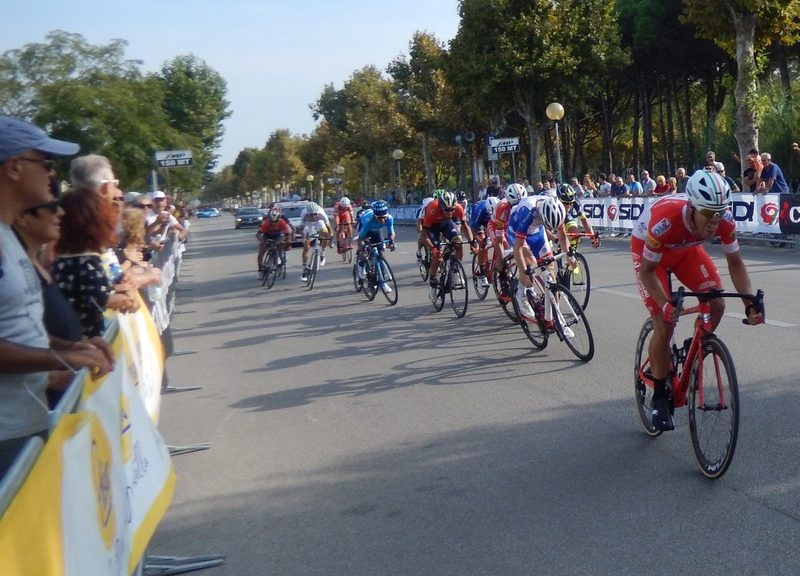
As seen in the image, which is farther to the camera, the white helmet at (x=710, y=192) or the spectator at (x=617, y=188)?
the spectator at (x=617, y=188)

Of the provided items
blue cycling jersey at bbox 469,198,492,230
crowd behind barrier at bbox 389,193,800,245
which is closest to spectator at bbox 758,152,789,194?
crowd behind barrier at bbox 389,193,800,245

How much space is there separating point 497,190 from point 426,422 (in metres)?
15.4

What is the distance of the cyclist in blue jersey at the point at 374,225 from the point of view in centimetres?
1631

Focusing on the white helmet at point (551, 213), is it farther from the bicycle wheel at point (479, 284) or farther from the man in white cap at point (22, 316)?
the man in white cap at point (22, 316)

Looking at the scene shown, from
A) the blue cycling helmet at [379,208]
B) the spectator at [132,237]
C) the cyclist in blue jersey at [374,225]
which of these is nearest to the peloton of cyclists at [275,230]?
the cyclist in blue jersey at [374,225]

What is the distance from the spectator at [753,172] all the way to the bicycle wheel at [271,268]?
1016 centimetres

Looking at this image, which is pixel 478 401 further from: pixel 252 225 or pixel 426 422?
pixel 252 225

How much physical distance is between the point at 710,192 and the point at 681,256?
964mm

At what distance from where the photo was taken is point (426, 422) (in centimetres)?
784

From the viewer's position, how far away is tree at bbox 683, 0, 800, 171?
2602 cm

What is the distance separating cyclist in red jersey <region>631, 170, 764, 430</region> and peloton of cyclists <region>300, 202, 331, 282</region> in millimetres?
13954

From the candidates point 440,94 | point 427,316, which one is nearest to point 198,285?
point 427,316

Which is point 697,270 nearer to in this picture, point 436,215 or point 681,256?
point 681,256

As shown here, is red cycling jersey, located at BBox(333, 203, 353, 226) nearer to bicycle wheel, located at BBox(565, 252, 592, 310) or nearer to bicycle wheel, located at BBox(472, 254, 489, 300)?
bicycle wheel, located at BBox(472, 254, 489, 300)
